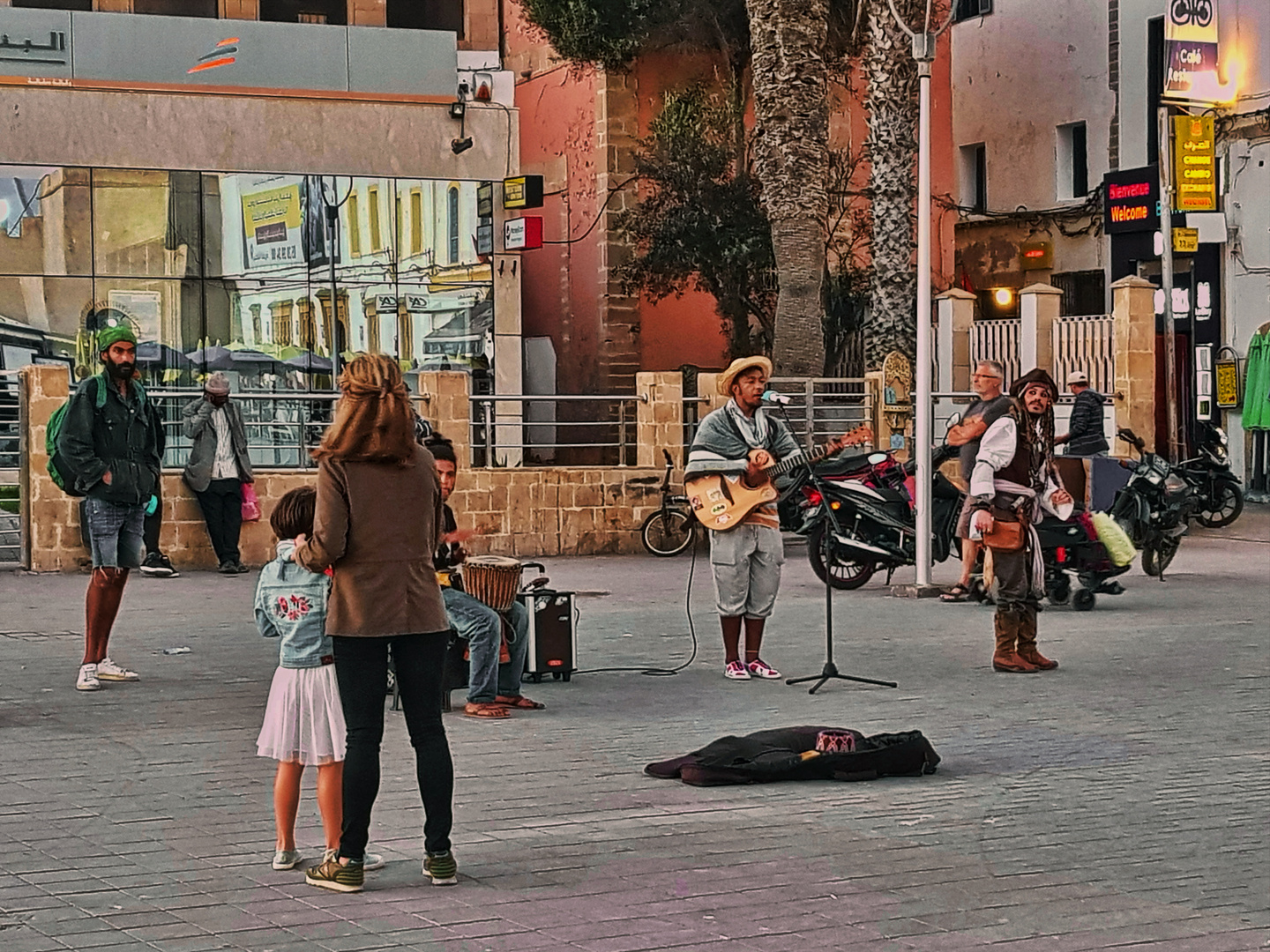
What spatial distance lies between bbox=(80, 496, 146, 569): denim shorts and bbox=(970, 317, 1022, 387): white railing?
17364mm

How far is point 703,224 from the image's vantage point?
3262 cm

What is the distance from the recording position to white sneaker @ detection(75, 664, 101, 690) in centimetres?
1108

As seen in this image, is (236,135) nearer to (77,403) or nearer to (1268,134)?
(1268,134)

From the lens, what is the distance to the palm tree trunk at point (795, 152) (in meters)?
26.3

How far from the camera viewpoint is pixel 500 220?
28375 mm

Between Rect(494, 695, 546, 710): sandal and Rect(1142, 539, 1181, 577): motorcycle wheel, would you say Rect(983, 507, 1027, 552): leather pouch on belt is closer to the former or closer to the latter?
Rect(494, 695, 546, 710): sandal

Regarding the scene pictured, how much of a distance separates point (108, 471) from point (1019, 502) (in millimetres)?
5178

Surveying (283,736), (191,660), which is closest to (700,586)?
(191,660)

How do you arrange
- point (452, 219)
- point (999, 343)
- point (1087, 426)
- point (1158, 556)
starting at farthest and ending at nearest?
point (452, 219)
point (999, 343)
point (1087, 426)
point (1158, 556)

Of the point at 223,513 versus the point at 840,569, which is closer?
the point at 840,569

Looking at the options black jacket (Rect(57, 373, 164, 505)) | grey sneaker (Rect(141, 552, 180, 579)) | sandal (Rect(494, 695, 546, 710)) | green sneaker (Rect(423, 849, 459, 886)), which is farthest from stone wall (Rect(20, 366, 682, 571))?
green sneaker (Rect(423, 849, 459, 886))

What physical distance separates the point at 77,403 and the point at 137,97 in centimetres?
1640

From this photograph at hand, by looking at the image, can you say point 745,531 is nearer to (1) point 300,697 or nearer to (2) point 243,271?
(1) point 300,697

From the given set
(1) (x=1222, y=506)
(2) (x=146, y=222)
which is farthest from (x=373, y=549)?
(2) (x=146, y=222)
